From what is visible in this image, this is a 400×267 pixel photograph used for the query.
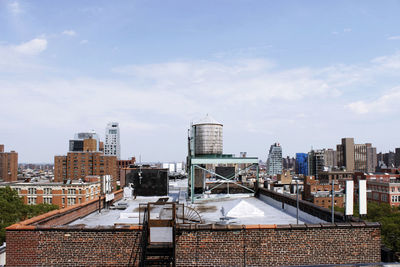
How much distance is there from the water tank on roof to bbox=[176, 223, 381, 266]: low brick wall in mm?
14646

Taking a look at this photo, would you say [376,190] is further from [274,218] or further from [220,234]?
[220,234]

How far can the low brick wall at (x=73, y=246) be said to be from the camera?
11.5m

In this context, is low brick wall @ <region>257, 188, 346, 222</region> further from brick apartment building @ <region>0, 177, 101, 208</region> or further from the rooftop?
brick apartment building @ <region>0, 177, 101, 208</region>

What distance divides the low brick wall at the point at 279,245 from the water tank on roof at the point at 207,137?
14.6 meters

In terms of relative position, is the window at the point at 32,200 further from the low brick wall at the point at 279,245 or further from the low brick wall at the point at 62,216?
the low brick wall at the point at 279,245

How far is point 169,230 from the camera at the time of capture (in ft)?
39.9

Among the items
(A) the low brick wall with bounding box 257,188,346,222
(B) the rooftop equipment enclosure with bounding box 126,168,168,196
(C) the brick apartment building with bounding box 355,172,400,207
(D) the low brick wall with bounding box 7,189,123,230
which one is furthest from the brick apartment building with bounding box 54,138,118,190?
(A) the low brick wall with bounding box 257,188,346,222

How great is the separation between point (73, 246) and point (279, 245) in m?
7.56

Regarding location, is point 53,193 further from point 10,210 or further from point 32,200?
point 10,210

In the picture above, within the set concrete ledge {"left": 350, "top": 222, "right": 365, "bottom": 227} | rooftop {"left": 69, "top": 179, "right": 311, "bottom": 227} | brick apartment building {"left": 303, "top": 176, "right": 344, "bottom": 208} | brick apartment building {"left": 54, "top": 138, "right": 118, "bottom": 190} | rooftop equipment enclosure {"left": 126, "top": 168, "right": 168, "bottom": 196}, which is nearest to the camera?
concrete ledge {"left": 350, "top": 222, "right": 365, "bottom": 227}

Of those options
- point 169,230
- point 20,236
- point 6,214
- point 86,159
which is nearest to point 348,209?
point 169,230

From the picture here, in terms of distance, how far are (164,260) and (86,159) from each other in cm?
14276

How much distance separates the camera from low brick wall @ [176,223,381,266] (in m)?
11.6

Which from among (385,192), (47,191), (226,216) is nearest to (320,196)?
(385,192)
